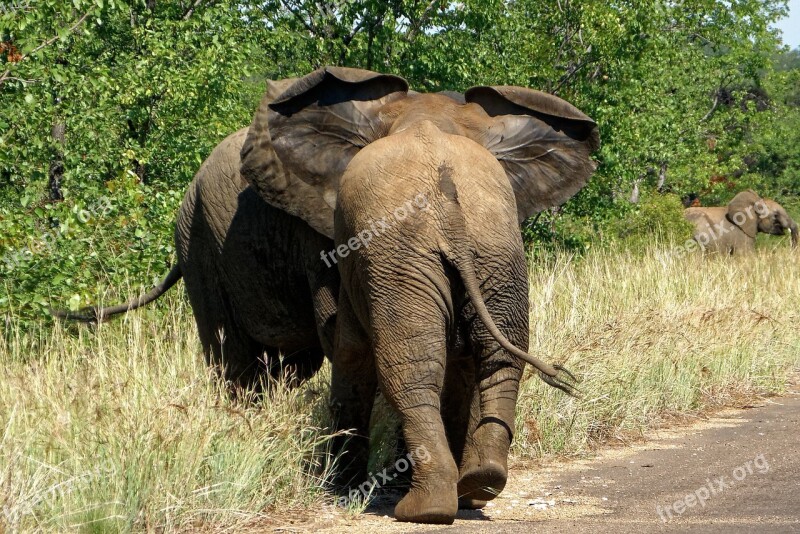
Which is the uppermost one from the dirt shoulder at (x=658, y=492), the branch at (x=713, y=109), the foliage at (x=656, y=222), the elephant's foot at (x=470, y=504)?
the branch at (x=713, y=109)

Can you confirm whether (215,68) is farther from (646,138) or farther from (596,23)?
(646,138)

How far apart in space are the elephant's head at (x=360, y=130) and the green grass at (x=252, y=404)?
3.73ft

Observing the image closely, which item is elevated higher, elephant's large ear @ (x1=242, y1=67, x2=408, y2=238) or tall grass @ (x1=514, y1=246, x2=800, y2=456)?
elephant's large ear @ (x1=242, y1=67, x2=408, y2=238)

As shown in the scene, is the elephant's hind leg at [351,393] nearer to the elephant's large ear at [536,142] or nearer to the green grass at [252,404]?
the green grass at [252,404]

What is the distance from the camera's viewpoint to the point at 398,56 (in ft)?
41.0

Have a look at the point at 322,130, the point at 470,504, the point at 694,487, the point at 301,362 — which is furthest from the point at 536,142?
the point at 301,362

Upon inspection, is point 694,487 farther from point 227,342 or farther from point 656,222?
point 656,222

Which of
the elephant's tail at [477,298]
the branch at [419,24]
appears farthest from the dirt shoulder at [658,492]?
the branch at [419,24]

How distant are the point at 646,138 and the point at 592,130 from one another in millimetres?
8954

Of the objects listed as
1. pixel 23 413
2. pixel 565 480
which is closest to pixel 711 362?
pixel 565 480

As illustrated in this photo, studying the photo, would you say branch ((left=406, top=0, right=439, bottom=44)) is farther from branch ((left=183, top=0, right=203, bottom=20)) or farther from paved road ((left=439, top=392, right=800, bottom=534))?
paved road ((left=439, top=392, right=800, bottom=534))

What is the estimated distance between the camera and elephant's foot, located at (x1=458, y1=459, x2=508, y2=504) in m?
5.18

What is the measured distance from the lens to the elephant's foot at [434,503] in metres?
5.19

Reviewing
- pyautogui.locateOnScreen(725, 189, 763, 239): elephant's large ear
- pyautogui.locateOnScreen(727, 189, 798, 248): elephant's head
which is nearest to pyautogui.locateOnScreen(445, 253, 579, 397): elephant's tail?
pyautogui.locateOnScreen(727, 189, 798, 248): elephant's head
